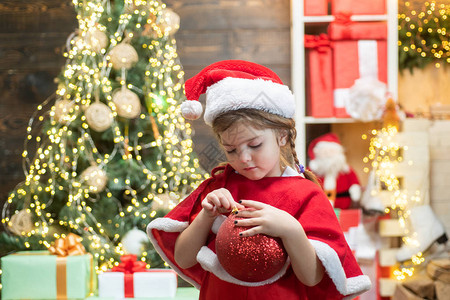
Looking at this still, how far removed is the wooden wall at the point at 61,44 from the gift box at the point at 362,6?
0.40 m

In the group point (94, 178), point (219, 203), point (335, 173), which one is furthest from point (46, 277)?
point (219, 203)

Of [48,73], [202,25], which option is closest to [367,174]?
[202,25]

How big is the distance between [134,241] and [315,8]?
1.33 meters

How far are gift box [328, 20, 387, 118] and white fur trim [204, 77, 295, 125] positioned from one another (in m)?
1.51

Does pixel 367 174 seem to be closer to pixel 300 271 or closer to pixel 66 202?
pixel 66 202

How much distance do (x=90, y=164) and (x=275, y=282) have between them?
150 centimetres

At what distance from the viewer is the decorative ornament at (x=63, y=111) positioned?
2.31m

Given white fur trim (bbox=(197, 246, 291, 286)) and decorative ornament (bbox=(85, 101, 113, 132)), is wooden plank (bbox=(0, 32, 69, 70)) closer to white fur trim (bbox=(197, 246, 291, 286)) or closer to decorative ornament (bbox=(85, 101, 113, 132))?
decorative ornament (bbox=(85, 101, 113, 132))

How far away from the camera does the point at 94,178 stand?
2273mm

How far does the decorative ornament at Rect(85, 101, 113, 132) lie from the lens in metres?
2.28

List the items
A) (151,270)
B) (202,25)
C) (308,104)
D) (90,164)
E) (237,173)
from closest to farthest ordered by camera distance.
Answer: (237,173) < (151,270) < (90,164) < (308,104) < (202,25)

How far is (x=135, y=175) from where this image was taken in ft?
7.64

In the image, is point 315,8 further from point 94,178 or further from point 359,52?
point 94,178

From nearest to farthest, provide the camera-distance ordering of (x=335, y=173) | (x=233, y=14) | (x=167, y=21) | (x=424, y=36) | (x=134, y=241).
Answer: (x=134, y=241)
(x=167, y=21)
(x=335, y=173)
(x=424, y=36)
(x=233, y=14)
